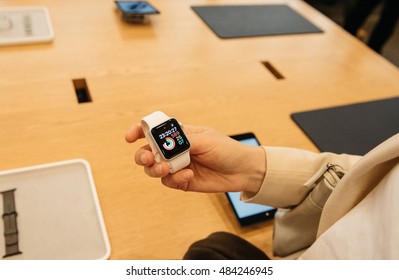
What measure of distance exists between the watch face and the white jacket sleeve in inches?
7.5

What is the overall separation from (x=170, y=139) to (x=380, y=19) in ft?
7.14

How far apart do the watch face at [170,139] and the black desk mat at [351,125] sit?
430 millimetres

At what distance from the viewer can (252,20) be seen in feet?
4.39

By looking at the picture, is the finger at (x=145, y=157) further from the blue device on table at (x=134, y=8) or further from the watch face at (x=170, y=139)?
the blue device on table at (x=134, y=8)

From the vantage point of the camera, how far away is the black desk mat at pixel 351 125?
85 centimetres

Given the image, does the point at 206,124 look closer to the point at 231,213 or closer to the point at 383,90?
the point at 231,213

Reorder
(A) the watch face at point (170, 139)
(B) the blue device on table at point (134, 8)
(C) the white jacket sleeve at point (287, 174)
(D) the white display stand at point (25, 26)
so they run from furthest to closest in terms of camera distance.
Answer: (B) the blue device on table at point (134, 8) → (D) the white display stand at point (25, 26) → (C) the white jacket sleeve at point (287, 174) → (A) the watch face at point (170, 139)

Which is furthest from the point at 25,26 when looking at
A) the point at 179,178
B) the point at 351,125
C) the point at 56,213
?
the point at 351,125

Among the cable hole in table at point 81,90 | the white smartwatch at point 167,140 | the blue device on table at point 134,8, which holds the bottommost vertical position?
the cable hole in table at point 81,90

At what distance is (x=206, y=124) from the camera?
85 cm

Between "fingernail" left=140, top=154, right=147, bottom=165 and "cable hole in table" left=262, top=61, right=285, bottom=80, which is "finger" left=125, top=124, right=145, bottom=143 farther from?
"cable hole in table" left=262, top=61, right=285, bottom=80


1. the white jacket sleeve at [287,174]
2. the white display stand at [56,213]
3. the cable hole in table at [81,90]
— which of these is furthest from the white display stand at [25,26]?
the white jacket sleeve at [287,174]
